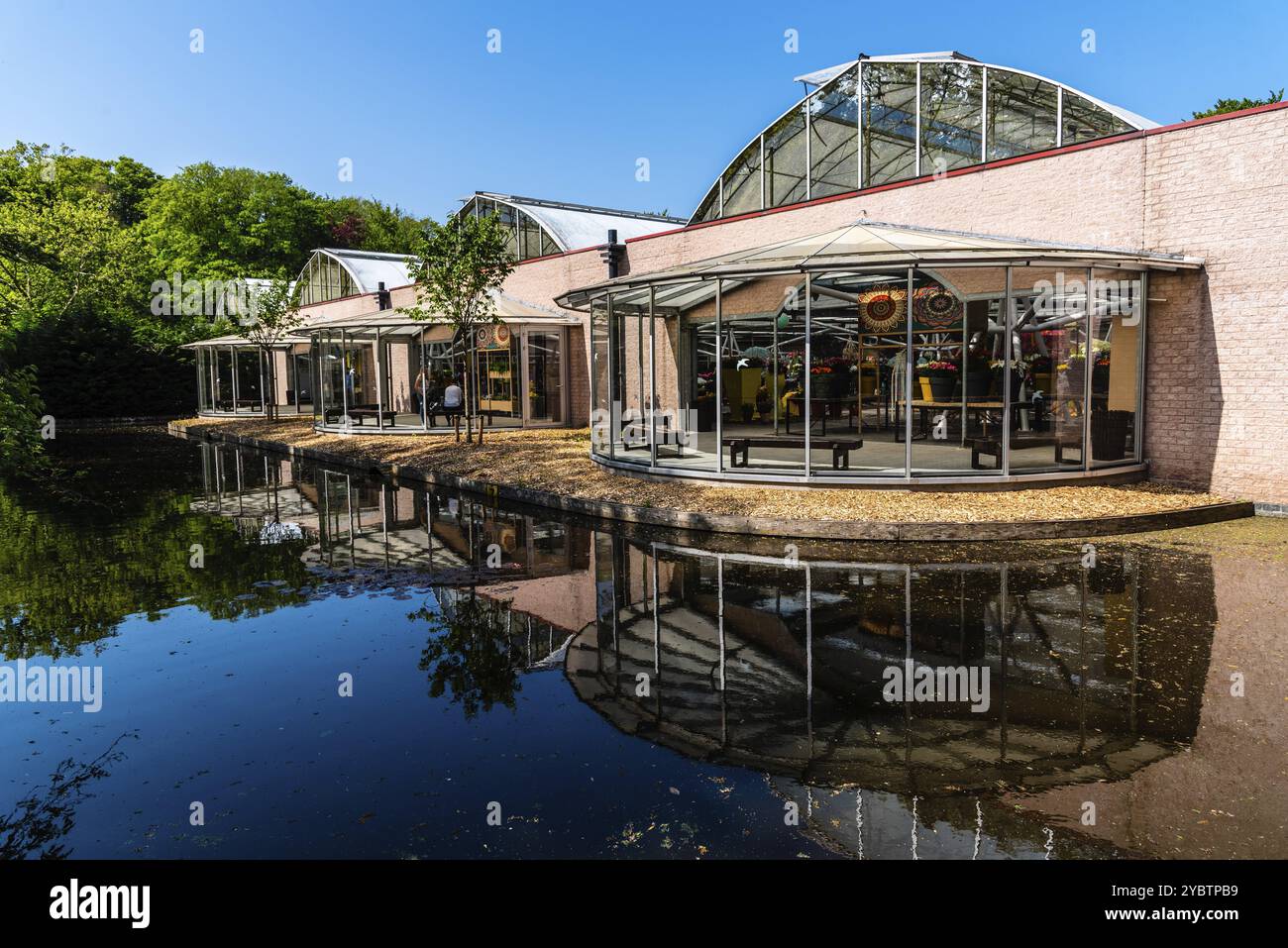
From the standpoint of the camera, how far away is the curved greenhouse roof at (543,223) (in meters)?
26.2

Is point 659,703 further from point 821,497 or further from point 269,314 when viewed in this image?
point 269,314

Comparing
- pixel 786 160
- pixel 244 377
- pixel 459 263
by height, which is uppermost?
pixel 786 160

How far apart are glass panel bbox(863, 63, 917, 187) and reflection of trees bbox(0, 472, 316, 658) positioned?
1200cm

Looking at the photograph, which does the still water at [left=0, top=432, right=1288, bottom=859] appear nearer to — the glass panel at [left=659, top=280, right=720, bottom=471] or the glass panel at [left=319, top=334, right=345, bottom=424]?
the glass panel at [left=659, top=280, right=720, bottom=471]

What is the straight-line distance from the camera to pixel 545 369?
24.6 metres

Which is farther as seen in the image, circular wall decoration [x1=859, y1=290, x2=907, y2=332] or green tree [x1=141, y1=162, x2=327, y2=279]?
green tree [x1=141, y1=162, x2=327, y2=279]

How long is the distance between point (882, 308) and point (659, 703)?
1165 centimetres

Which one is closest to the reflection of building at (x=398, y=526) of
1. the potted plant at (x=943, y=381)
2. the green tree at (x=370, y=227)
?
the potted plant at (x=943, y=381)

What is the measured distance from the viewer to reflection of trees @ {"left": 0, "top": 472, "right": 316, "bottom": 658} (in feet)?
23.8

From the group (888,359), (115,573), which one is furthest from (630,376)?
(115,573)

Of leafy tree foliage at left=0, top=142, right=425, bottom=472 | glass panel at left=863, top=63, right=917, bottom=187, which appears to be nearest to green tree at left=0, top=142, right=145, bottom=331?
leafy tree foliage at left=0, top=142, right=425, bottom=472
